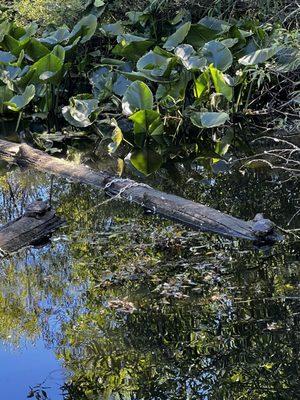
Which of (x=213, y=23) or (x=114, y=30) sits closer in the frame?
(x=213, y=23)

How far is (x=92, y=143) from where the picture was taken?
9.31m

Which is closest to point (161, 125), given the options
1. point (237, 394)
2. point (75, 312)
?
point (75, 312)

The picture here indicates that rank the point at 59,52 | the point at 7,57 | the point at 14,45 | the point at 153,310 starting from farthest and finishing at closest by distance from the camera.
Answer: the point at 14,45 → the point at 7,57 → the point at 59,52 → the point at 153,310

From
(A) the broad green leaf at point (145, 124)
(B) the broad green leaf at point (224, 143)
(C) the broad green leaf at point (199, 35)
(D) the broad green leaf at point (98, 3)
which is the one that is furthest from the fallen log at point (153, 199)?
(D) the broad green leaf at point (98, 3)

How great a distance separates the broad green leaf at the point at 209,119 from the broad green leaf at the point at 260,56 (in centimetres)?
79

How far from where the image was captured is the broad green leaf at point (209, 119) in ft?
25.7

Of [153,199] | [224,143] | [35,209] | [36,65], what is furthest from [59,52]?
[35,209]

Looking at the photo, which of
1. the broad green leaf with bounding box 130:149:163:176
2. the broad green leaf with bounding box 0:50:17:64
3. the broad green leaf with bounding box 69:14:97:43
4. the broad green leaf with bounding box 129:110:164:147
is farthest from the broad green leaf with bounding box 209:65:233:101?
the broad green leaf with bounding box 0:50:17:64

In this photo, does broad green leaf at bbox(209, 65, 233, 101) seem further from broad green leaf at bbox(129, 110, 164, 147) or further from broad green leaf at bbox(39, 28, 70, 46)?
broad green leaf at bbox(39, 28, 70, 46)

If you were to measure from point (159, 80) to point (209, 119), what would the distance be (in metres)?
1.02

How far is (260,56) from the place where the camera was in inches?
322

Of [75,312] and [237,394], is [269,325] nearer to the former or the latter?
[237,394]

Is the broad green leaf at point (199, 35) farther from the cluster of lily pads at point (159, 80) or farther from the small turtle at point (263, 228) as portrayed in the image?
the small turtle at point (263, 228)

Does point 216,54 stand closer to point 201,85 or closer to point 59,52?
point 201,85
